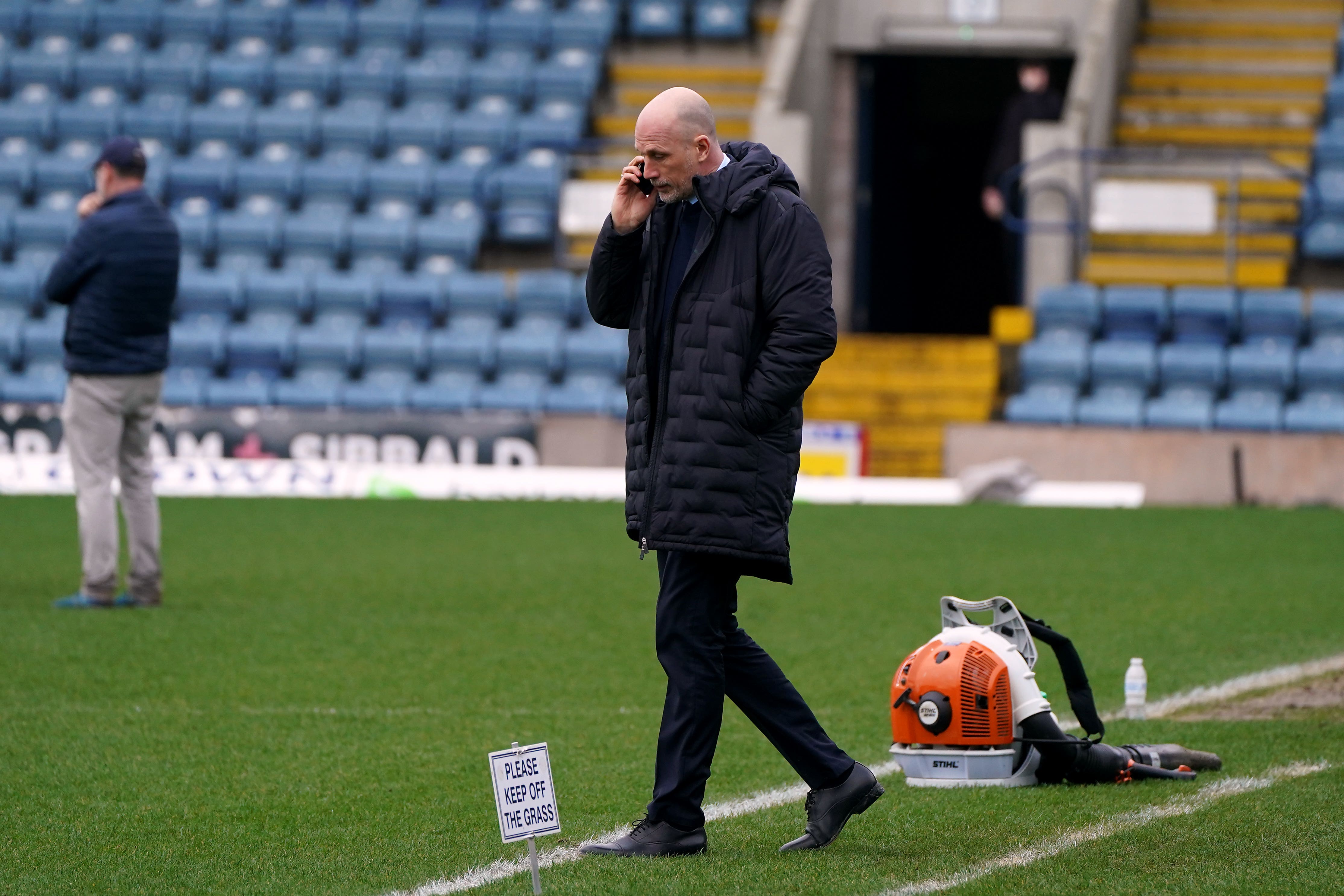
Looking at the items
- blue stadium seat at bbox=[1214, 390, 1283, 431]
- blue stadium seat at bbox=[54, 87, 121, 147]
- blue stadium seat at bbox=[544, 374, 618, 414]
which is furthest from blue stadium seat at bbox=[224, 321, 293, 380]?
blue stadium seat at bbox=[1214, 390, 1283, 431]

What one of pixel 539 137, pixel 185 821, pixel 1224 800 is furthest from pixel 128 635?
pixel 539 137

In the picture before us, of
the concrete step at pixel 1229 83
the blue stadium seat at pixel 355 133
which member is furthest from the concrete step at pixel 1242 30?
the blue stadium seat at pixel 355 133

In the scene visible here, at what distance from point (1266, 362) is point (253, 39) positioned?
499 inches

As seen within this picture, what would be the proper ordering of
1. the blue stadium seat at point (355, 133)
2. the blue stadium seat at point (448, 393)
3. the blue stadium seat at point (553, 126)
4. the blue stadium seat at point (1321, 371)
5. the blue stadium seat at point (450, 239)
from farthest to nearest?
the blue stadium seat at point (355, 133)
the blue stadium seat at point (553, 126)
the blue stadium seat at point (450, 239)
the blue stadium seat at point (448, 393)
the blue stadium seat at point (1321, 371)

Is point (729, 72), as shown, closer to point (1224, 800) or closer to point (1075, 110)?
point (1075, 110)

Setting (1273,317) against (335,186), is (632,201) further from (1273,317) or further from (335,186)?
(335,186)

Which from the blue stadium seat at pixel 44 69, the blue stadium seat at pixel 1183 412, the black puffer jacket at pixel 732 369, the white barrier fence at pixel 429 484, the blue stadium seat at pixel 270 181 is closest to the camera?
the black puffer jacket at pixel 732 369

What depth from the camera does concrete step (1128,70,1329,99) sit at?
22.8 m

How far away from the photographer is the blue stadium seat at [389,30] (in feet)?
79.3

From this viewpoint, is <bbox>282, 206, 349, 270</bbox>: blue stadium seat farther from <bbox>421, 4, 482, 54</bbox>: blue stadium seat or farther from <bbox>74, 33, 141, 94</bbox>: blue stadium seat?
<bbox>74, 33, 141, 94</bbox>: blue stadium seat

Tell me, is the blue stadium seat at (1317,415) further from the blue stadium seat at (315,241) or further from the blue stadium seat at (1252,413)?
the blue stadium seat at (315,241)

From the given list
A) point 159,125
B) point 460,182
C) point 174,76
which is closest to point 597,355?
point 460,182

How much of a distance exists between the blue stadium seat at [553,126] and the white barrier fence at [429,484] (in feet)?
18.1

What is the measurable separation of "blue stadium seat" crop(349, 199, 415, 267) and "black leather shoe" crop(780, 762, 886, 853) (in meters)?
16.8
